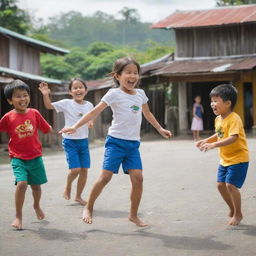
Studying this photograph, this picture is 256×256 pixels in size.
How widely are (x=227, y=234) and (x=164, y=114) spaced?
1919cm

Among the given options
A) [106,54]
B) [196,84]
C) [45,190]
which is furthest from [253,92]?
[106,54]

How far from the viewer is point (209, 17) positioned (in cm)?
2483

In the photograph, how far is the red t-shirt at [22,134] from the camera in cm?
602

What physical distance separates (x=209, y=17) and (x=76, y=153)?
738 inches

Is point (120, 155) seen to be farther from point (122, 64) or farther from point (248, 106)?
point (248, 106)

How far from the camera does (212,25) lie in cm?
2342

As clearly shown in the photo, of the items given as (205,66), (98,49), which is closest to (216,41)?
(205,66)

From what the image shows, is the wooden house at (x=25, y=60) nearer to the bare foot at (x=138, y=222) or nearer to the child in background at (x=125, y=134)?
the child in background at (x=125, y=134)

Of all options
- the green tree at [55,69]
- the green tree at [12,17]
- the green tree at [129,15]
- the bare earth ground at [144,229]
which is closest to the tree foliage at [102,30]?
the green tree at [129,15]

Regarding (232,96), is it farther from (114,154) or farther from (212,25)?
(212,25)

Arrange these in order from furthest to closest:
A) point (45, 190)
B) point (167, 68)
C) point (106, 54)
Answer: point (106, 54) < point (167, 68) < point (45, 190)

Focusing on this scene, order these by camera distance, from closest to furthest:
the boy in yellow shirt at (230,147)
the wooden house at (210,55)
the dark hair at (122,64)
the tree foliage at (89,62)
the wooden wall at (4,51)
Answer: the boy in yellow shirt at (230,147) → the dark hair at (122,64) → the wooden house at (210,55) → the wooden wall at (4,51) → the tree foliage at (89,62)

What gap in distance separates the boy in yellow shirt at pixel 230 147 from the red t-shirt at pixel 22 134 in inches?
69.8

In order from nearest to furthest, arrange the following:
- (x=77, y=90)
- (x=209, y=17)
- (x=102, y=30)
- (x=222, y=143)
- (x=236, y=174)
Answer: (x=222, y=143) → (x=236, y=174) → (x=77, y=90) → (x=209, y=17) → (x=102, y=30)
